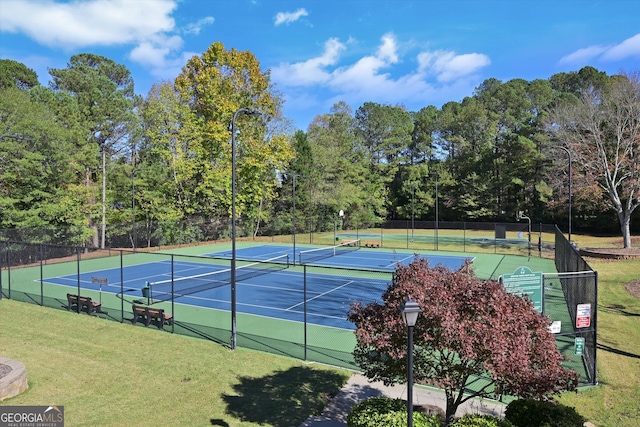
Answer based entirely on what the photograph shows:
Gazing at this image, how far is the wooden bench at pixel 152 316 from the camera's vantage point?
588 inches

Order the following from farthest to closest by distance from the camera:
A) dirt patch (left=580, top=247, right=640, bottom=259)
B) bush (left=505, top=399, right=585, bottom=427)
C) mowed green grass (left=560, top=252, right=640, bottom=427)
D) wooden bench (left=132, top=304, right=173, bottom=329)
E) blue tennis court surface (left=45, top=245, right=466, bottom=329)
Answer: dirt patch (left=580, top=247, right=640, bottom=259), blue tennis court surface (left=45, top=245, right=466, bottom=329), wooden bench (left=132, top=304, right=173, bottom=329), mowed green grass (left=560, top=252, right=640, bottom=427), bush (left=505, top=399, right=585, bottom=427)

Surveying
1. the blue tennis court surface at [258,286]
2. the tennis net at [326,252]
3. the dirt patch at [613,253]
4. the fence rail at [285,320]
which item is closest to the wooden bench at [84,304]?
the fence rail at [285,320]

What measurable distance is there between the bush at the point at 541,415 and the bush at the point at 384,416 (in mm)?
1331

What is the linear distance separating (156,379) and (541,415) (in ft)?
28.0

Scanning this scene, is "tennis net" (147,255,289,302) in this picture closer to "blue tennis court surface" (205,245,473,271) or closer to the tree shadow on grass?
"blue tennis court surface" (205,245,473,271)

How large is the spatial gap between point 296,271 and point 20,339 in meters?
17.0

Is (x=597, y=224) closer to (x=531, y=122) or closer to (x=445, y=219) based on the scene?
(x=531, y=122)

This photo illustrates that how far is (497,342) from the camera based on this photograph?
253 inches

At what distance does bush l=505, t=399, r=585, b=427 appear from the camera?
645 centimetres

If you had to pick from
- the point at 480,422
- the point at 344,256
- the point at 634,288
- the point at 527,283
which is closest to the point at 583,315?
the point at 527,283

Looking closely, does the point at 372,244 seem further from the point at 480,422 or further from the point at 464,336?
the point at 464,336

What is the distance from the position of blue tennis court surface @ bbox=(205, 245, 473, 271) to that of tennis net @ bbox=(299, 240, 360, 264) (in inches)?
7.8

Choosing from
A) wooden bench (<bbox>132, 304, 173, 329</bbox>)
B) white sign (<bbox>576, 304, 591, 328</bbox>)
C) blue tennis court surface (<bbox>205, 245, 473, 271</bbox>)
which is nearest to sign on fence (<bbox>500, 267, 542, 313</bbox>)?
white sign (<bbox>576, 304, 591, 328</bbox>)

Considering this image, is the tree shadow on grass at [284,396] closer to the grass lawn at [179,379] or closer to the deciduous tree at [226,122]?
the grass lawn at [179,379]
